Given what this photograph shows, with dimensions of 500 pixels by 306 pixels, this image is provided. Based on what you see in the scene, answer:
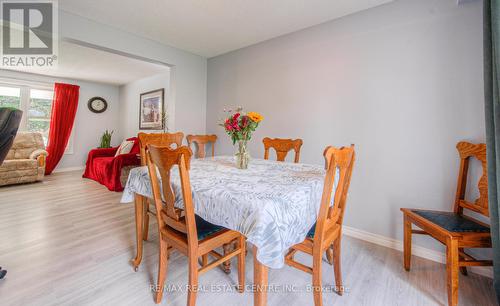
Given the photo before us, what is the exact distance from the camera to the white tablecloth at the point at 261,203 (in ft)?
3.12

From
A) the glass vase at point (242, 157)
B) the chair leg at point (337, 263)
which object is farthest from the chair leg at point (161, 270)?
the chair leg at point (337, 263)

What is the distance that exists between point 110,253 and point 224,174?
1.34 m

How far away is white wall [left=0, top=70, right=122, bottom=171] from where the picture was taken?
5445mm

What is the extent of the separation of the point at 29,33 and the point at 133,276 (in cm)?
350

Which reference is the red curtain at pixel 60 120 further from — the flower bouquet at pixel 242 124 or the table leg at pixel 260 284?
the table leg at pixel 260 284

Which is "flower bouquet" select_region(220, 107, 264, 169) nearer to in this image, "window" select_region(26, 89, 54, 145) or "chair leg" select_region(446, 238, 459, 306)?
"chair leg" select_region(446, 238, 459, 306)

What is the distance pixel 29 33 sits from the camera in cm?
288

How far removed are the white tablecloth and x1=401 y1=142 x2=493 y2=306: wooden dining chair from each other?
83cm

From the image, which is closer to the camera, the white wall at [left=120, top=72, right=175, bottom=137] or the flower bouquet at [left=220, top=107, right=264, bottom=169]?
the flower bouquet at [left=220, top=107, right=264, bottom=169]

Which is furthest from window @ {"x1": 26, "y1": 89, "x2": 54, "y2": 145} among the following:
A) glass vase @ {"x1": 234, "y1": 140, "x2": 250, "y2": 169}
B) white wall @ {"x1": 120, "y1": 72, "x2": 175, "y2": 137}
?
glass vase @ {"x1": 234, "y1": 140, "x2": 250, "y2": 169}

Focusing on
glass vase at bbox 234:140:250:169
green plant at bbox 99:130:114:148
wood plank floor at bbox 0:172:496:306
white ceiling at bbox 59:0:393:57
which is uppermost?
white ceiling at bbox 59:0:393:57

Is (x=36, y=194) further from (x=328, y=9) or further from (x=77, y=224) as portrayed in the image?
(x=328, y=9)

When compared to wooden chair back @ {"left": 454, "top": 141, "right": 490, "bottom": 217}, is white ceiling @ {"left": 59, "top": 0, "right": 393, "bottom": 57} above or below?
above

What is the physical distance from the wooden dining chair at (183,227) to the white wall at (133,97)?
3.88 metres
